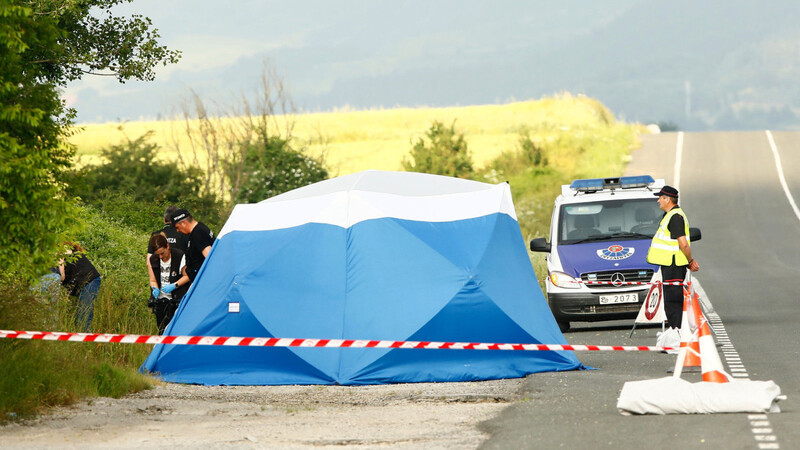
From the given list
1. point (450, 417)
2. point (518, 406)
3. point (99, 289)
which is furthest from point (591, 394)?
point (99, 289)

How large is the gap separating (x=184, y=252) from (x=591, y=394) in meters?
5.70

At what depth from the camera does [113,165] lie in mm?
32125

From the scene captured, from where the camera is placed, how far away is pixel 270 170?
38.7m

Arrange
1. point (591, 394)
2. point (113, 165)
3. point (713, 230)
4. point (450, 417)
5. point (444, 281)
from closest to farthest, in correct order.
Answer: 1. point (450, 417)
2. point (591, 394)
3. point (444, 281)
4. point (113, 165)
5. point (713, 230)

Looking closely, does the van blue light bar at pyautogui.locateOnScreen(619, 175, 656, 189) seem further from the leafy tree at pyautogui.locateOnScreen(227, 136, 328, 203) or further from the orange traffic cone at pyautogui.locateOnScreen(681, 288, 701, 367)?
the leafy tree at pyautogui.locateOnScreen(227, 136, 328, 203)

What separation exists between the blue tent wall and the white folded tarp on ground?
10.0ft

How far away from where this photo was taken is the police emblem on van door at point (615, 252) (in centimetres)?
1631

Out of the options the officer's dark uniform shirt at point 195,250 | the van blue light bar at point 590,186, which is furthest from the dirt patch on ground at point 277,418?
the van blue light bar at point 590,186

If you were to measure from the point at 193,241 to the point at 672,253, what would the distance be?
17.9 ft

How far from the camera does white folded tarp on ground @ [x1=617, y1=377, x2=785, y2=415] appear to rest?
28.0ft

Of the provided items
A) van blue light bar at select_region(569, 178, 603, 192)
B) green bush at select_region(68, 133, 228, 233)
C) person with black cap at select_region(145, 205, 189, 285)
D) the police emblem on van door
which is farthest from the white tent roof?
green bush at select_region(68, 133, 228, 233)

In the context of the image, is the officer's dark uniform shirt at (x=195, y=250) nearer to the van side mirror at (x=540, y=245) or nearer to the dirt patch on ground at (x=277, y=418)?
Answer: the dirt patch on ground at (x=277, y=418)

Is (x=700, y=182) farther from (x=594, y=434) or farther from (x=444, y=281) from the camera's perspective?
(x=594, y=434)

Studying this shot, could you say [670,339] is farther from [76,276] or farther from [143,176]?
[143,176]
